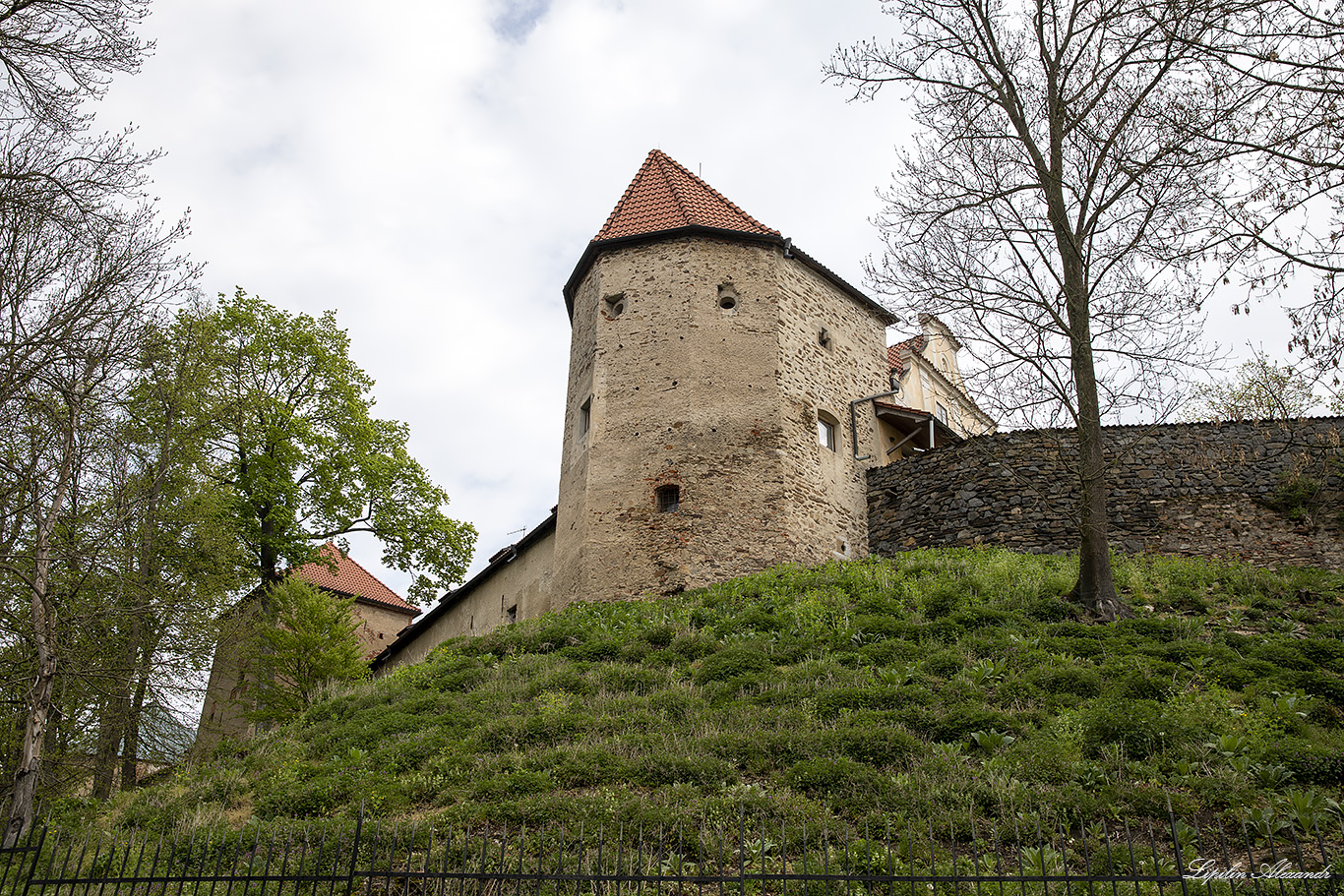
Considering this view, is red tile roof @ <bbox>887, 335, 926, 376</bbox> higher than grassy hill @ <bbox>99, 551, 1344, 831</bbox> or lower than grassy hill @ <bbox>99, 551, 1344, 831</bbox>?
higher

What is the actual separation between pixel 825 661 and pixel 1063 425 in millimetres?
4166

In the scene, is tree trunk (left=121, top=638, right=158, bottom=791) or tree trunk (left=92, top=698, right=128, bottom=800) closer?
tree trunk (left=121, top=638, right=158, bottom=791)

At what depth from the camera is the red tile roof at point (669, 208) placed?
18453mm

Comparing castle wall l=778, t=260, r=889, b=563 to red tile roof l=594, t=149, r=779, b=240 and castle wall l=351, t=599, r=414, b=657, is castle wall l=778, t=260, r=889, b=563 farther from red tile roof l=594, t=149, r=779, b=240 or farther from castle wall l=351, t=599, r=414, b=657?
castle wall l=351, t=599, r=414, b=657

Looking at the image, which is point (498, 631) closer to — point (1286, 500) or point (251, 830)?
point (251, 830)

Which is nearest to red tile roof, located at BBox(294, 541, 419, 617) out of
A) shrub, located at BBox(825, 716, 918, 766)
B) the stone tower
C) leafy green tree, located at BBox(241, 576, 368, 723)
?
leafy green tree, located at BBox(241, 576, 368, 723)

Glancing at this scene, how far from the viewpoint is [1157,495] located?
14.7 metres

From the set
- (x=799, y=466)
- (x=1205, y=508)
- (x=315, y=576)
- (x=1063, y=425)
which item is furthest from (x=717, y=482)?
(x=315, y=576)

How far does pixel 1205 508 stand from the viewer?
1431 cm

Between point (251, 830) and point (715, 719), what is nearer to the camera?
point (251, 830)

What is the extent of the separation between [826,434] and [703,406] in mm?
2598

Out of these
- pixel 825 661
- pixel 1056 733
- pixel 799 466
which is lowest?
pixel 1056 733

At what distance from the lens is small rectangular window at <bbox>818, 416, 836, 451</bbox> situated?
17.5 m

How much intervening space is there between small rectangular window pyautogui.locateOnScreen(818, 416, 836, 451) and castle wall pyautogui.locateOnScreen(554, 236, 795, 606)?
1208 millimetres
